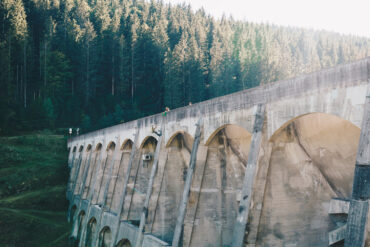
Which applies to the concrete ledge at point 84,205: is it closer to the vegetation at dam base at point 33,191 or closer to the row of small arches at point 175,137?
the vegetation at dam base at point 33,191

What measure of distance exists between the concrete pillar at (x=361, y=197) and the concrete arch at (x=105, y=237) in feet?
64.3

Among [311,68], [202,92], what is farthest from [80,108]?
[311,68]

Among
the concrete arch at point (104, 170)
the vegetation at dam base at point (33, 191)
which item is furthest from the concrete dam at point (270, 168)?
the vegetation at dam base at point (33, 191)

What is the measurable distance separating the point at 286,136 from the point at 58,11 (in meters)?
76.5

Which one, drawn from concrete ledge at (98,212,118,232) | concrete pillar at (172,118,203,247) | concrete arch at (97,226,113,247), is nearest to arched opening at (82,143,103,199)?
concrete ledge at (98,212,118,232)

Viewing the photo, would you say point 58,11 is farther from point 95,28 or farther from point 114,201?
point 114,201

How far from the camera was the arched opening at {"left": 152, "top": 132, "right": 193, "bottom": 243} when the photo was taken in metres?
18.2

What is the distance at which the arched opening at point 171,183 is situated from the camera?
59.8ft

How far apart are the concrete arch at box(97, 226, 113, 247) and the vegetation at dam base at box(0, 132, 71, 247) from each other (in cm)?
651

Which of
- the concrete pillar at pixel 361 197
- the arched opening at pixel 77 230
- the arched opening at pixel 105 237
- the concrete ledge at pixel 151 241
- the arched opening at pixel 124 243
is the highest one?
the concrete pillar at pixel 361 197

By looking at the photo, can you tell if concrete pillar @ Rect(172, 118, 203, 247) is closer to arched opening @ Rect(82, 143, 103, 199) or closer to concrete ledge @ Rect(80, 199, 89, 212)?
concrete ledge @ Rect(80, 199, 89, 212)

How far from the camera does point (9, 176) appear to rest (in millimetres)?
38906

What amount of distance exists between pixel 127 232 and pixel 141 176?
375 centimetres

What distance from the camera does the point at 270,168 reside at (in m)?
11.3
